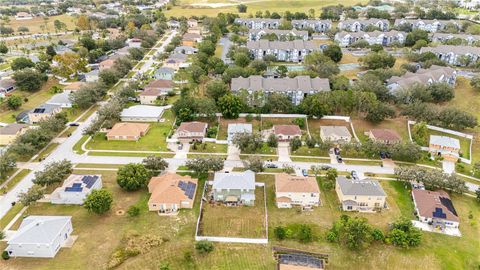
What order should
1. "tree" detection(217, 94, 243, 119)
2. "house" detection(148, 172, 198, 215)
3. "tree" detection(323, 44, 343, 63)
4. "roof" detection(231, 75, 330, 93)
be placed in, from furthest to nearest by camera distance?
"tree" detection(323, 44, 343, 63) → "roof" detection(231, 75, 330, 93) → "tree" detection(217, 94, 243, 119) → "house" detection(148, 172, 198, 215)

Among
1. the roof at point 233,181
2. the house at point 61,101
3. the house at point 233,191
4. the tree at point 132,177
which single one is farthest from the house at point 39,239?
the house at point 61,101

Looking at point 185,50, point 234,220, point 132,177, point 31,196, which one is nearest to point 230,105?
point 132,177

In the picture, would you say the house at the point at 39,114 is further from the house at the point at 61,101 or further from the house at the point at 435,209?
the house at the point at 435,209

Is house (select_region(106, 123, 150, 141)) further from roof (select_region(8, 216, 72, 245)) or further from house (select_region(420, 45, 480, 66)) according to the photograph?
house (select_region(420, 45, 480, 66))

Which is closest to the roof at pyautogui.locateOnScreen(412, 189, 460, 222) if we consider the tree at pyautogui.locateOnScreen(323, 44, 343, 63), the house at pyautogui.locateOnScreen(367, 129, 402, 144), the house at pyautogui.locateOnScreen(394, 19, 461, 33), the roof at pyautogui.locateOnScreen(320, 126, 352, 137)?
the house at pyautogui.locateOnScreen(367, 129, 402, 144)

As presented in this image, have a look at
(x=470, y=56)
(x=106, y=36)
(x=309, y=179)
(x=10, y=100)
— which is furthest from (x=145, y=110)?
(x=470, y=56)

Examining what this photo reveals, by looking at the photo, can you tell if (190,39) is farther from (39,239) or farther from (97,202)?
(39,239)
